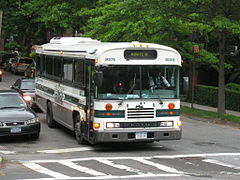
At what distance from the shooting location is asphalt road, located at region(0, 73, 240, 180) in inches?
486

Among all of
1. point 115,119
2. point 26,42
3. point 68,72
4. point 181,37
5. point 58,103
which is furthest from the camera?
point 26,42

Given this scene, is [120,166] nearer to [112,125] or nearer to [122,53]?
[112,125]

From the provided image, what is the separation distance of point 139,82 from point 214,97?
63.4ft

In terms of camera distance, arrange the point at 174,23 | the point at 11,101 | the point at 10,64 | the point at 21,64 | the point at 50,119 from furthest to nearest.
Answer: the point at 10,64 < the point at 21,64 < the point at 174,23 < the point at 50,119 < the point at 11,101

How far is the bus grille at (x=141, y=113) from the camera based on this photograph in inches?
599

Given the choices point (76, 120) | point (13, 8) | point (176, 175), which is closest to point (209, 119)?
point (76, 120)

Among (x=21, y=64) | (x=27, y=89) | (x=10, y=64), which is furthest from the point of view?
(x=10, y=64)

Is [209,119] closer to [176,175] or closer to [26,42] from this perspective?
[176,175]

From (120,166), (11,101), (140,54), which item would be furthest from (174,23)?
(120,166)

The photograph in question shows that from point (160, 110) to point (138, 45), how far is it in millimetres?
1932

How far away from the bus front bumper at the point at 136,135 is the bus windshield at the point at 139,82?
3.20 ft

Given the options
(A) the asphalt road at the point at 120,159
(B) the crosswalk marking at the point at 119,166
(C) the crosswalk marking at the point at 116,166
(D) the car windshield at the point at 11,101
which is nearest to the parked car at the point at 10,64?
(D) the car windshield at the point at 11,101

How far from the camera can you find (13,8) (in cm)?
5619

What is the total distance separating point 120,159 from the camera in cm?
1442
